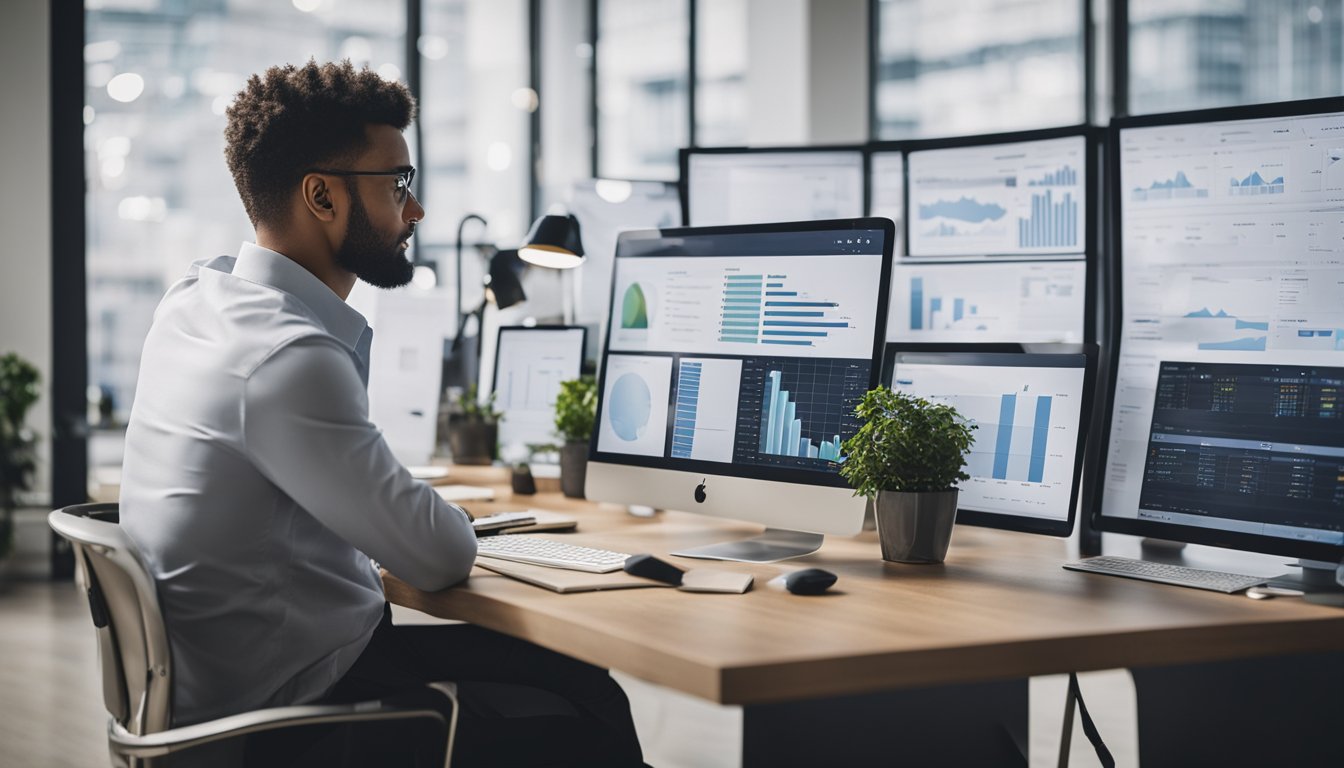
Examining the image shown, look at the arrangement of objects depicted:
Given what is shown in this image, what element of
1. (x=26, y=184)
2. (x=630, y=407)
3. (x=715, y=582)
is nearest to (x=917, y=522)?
(x=715, y=582)

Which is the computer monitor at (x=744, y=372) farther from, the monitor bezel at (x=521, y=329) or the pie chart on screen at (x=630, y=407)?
the monitor bezel at (x=521, y=329)

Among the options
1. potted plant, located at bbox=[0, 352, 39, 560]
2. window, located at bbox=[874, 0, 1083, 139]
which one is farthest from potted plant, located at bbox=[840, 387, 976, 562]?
potted plant, located at bbox=[0, 352, 39, 560]

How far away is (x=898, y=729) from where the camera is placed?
1768 mm

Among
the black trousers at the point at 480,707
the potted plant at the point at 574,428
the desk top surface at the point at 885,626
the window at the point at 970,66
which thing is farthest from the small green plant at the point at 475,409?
the window at the point at 970,66

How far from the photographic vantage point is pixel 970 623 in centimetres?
137

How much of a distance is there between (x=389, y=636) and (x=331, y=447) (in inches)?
22.0

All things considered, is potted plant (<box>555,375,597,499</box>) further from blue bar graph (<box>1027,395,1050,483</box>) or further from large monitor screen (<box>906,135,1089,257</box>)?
blue bar graph (<box>1027,395,1050,483</box>)

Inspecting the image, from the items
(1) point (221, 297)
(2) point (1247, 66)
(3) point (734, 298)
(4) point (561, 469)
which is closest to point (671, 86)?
(2) point (1247, 66)

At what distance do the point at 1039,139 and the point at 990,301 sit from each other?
0.32m

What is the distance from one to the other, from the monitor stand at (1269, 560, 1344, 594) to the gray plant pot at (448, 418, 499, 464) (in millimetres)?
2027

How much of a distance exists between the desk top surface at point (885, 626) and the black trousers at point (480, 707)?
15cm

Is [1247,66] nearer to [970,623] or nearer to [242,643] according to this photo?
[970,623]

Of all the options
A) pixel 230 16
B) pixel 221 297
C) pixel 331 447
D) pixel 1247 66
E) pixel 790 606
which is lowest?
pixel 790 606

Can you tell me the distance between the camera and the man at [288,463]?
4.77 feet
